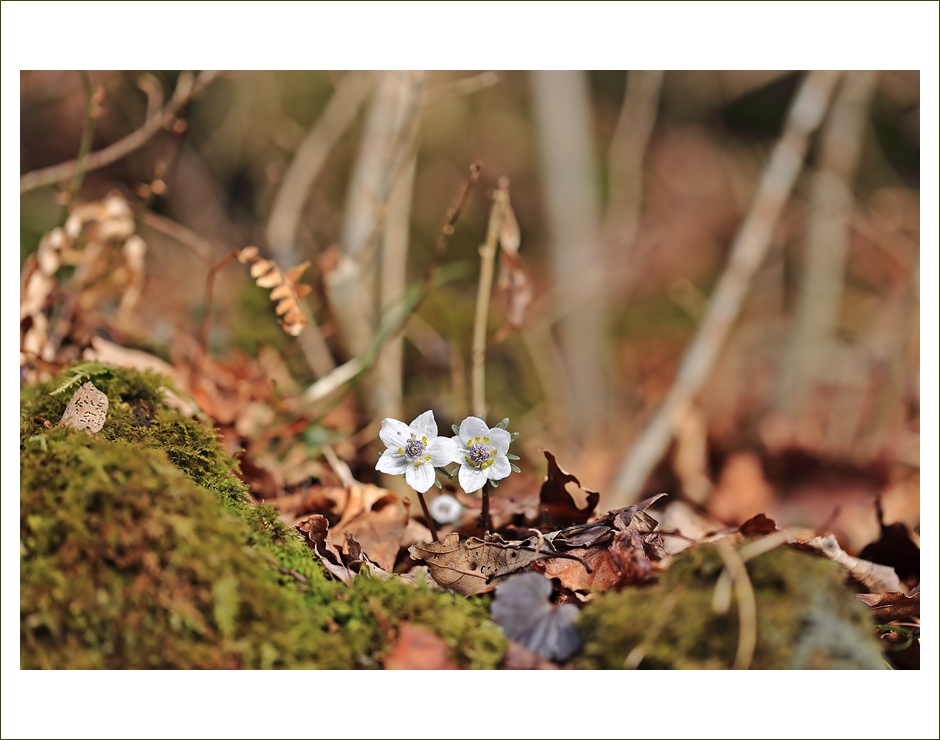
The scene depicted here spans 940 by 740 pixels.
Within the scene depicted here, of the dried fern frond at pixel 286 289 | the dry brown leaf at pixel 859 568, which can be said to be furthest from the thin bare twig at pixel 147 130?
the dry brown leaf at pixel 859 568

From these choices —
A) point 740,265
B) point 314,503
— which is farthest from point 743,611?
point 740,265

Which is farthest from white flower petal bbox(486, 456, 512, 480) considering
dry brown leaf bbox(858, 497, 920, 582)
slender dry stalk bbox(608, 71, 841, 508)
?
slender dry stalk bbox(608, 71, 841, 508)

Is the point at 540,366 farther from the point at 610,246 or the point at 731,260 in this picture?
the point at 610,246

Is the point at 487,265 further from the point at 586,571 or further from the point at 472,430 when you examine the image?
the point at 586,571

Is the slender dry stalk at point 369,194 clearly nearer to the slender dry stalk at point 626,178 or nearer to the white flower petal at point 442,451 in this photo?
the white flower petal at point 442,451

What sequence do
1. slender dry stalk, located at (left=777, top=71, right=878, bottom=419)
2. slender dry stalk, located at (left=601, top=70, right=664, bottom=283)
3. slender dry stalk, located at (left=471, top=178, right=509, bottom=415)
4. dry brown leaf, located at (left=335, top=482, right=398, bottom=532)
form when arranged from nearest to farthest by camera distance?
1. dry brown leaf, located at (left=335, top=482, right=398, bottom=532)
2. slender dry stalk, located at (left=471, top=178, right=509, bottom=415)
3. slender dry stalk, located at (left=777, top=71, right=878, bottom=419)
4. slender dry stalk, located at (left=601, top=70, right=664, bottom=283)

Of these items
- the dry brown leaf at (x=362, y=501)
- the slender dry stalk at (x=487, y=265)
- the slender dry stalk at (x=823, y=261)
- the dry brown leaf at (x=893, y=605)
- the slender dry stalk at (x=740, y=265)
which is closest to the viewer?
the dry brown leaf at (x=893, y=605)

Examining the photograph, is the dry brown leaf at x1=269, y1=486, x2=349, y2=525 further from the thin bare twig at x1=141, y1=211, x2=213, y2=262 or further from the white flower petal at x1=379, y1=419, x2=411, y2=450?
the thin bare twig at x1=141, y1=211, x2=213, y2=262

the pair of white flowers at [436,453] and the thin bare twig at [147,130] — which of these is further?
the thin bare twig at [147,130]

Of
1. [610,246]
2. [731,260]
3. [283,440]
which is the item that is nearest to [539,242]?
[610,246]
